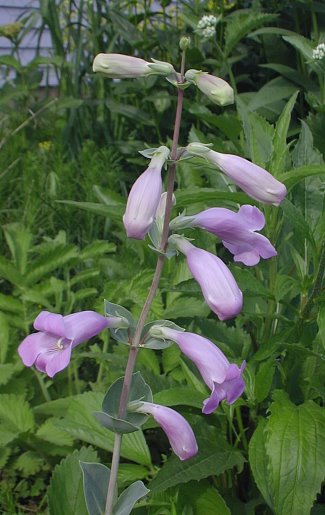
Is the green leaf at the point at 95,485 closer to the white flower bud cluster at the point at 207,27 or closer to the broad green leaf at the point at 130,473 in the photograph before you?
the broad green leaf at the point at 130,473

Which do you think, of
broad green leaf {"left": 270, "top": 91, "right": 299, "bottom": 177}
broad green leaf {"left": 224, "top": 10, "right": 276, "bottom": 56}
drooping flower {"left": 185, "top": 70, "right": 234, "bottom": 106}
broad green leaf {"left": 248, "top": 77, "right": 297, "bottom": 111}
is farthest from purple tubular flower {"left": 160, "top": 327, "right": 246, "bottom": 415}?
broad green leaf {"left": 248, "top": 77, "right": 297, "bottom": 111}

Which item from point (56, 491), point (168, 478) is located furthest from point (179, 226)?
point (56, 491)

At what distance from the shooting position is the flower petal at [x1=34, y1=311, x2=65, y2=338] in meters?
1.19

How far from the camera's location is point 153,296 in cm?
131

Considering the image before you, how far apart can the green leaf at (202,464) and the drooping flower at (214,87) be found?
886 mm

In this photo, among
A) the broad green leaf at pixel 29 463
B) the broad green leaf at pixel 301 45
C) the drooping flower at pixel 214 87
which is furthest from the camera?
the broad green leaf at pixel 301 45

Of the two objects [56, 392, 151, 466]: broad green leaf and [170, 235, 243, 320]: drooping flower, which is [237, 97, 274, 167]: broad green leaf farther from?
[170, 235, 243, 320]: drooping flower

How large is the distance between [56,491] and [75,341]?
769 mm

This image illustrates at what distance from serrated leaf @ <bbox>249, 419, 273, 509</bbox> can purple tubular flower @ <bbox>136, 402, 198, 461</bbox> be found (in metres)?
0.43

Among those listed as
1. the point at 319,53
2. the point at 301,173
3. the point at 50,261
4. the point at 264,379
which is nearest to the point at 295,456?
the point at 264,379

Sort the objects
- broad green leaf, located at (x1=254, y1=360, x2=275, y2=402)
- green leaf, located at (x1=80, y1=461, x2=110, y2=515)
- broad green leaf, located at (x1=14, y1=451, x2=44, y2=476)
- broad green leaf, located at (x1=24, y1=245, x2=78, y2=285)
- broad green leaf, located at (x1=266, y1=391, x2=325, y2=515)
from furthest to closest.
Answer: broad green leaf, located at (x1=24, y1=245, x2=78, y2=285) < broad green leaf, located at (x1=14, y1=451, x2=44, y2=476) < broad green leaf, located at (x1=254, y1=360, x2=275, y2=402) < broad green leaf, located at (x1=266, y1=391, x2=325, y2=515) < green leaf, located at (x1=80, y1=461, x2=110, y2=515)

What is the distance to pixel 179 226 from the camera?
132cm

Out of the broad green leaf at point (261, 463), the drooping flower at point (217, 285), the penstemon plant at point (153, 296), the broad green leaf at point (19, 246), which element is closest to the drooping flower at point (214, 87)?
the penstemon plant at point (153, 296)

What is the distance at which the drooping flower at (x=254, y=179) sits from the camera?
48.4 inches
